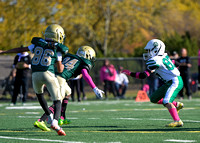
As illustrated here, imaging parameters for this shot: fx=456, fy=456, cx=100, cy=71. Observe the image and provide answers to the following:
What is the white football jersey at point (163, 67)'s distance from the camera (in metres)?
8.24

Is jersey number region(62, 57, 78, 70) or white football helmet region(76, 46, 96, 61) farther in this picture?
white football helmet region(76, 46, 96, 61)

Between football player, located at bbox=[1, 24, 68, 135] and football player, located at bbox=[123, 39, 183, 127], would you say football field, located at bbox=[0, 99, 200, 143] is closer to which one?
football player, located at bbox=[123, 39, 183, 127]

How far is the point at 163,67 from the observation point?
8484 millimetres

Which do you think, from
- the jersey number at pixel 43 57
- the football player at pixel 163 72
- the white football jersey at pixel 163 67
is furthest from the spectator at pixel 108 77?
the jersey number at pixel 43 57

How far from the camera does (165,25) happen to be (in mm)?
45750

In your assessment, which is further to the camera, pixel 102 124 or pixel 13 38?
pixel 13 38

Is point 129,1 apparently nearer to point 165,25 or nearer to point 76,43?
point 76,43

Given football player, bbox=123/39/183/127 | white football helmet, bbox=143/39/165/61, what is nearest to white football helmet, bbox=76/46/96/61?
football player, bbox=123/39/183/127

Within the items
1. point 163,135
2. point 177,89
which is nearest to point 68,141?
point 163,135

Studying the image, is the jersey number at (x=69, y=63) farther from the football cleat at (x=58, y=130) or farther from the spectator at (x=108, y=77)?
the spectator at (x=108, y=77)

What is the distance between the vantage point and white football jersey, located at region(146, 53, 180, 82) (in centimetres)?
824

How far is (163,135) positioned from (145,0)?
1309 inches

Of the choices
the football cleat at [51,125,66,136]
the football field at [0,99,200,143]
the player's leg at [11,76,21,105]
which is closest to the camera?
the football field at [0,99,200,143]

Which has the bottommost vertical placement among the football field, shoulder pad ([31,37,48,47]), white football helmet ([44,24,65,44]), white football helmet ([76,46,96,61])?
the football field
